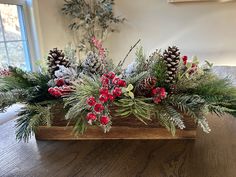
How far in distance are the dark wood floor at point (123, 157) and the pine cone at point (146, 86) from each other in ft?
0.47

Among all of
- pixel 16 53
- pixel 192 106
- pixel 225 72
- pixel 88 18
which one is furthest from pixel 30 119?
pixel 88 18

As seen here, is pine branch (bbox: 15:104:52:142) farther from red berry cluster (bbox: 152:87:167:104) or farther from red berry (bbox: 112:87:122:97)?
red berry cluster (bbox: 152:87:167:104)

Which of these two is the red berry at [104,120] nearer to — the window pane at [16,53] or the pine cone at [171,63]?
the pine cone at [171,63]

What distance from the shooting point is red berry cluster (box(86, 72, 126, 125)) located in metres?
0.54

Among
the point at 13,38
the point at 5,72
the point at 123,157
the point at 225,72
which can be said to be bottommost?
the point at 123,157

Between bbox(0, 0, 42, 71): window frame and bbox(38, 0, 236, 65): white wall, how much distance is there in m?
0.25

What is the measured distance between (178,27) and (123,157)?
2650 millimetres

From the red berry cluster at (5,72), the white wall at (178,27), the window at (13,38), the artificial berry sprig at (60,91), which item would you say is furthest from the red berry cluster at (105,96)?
the white wall at (178,27)

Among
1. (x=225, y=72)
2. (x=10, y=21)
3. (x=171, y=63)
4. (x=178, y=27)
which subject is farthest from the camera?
(x=178, y=27)

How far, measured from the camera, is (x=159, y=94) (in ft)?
1.98

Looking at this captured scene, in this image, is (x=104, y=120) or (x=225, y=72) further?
(x=225, y=72)

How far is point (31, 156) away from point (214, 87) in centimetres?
54

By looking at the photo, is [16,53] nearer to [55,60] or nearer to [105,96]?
[55,60]

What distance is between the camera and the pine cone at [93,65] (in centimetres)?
68
